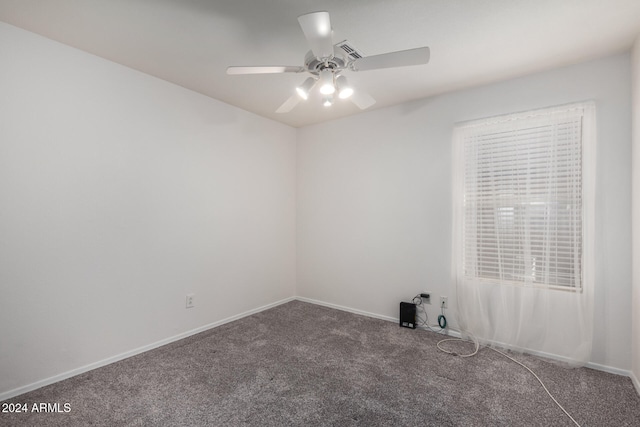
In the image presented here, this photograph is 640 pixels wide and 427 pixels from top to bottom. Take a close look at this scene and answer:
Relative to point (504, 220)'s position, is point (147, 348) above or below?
below

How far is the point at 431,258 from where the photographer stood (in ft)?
10.1

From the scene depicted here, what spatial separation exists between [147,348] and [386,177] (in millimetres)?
2920

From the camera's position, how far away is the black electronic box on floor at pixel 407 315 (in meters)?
3.06

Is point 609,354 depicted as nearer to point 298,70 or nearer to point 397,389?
point 397,389

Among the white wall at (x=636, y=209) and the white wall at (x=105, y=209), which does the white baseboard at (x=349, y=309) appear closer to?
the white wall at (x=105, y=209)

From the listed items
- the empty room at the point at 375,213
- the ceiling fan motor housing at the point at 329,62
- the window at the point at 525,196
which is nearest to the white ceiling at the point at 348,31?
Answer: the empty room at the point at 375,213

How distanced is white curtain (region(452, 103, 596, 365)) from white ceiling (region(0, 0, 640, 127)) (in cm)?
55

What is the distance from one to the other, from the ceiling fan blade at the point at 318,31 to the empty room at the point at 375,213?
0.7 inches

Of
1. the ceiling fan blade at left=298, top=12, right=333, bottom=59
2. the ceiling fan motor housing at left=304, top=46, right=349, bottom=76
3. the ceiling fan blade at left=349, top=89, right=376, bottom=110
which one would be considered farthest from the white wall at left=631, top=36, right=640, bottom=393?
the ceiling fan blade at left=298, top=12, right=333, bottom=59

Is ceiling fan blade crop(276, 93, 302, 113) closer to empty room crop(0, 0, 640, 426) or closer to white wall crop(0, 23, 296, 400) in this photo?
empty room crop(0, 0, 640, 426)

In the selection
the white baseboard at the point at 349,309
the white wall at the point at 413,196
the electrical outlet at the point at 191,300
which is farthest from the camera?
the white baseboard at the point at 349,309

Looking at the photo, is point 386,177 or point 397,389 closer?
point 397,389

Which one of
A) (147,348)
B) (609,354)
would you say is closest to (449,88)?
(609,354)

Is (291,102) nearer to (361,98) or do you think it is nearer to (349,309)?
(361,98)
